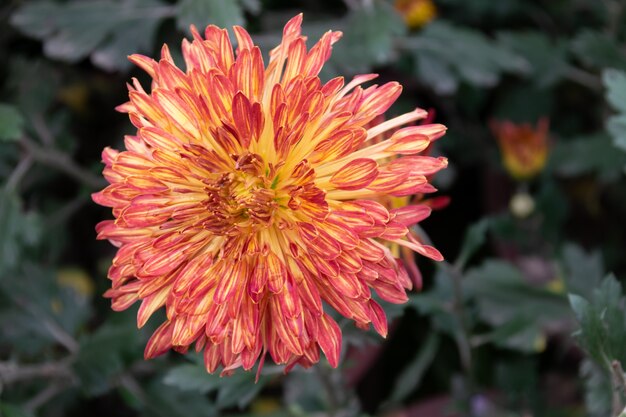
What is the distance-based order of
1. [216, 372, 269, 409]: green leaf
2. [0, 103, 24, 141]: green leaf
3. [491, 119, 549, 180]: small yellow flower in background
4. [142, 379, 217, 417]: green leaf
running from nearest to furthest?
1. [216, 372, 269, 409]: green leaf
2. [0, 103, 24, 141]: green leaf
3. [142, 379, 217, 417]: green leaf
4. [491, 119, 549, 180]: small yellow flower in background

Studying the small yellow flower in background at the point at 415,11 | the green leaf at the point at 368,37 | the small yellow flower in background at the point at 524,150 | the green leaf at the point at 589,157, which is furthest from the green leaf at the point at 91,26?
the green leaf at the point at 589,157

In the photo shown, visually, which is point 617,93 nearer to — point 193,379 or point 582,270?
point 582,270

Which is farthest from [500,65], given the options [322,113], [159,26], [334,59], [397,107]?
[322,113]

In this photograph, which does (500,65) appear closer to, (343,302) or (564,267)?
(564,267)

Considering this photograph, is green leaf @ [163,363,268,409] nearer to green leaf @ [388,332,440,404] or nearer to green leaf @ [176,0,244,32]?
green leaf @ [388,332,440,404]

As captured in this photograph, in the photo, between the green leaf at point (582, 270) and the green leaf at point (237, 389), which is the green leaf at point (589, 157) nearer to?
the green leaf at point (582, 270)

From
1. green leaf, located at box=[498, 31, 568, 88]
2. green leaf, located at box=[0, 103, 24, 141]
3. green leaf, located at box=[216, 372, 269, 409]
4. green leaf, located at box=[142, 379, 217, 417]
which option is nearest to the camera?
green leaf, located at box=[216, 372, 269, 409]

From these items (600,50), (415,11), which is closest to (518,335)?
(600,50)

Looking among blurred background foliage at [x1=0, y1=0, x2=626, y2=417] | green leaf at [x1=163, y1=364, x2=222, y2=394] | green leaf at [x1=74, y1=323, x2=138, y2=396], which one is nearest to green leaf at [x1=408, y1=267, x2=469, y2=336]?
blurred background foliage at [x1=0, y1=0, x2=626, y2=417]
